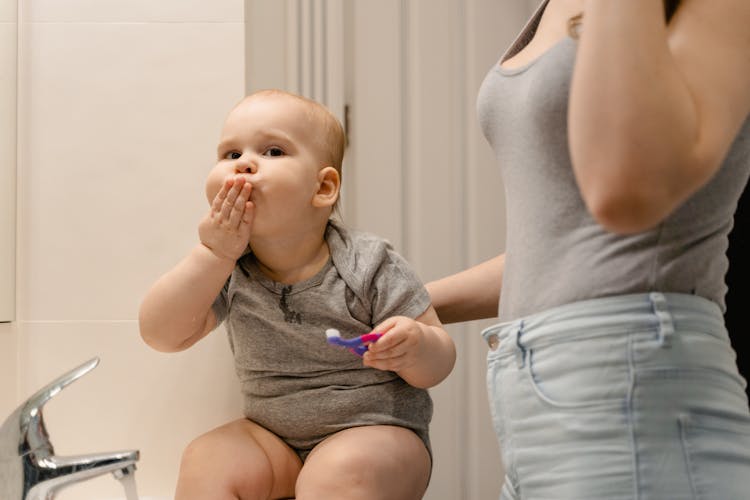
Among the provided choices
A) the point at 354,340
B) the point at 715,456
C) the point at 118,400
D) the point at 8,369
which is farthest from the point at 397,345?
the point at 8,369

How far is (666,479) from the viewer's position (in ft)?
1.96

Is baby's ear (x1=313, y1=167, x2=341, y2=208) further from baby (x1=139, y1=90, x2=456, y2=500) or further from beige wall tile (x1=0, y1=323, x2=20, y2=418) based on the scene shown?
beige wall tile (x1=0, y1=323, x2=20, y2=418)

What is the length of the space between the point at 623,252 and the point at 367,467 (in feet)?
1.50

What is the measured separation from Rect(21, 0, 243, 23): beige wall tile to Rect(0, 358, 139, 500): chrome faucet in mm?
573

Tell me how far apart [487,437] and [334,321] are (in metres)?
0.56

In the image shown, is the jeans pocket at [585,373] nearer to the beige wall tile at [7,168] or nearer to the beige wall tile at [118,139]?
the beige wall tile at [118,139]

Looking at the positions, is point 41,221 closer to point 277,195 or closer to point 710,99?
point 277,195

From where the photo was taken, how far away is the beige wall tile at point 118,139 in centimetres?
126

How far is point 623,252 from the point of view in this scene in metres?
0.63

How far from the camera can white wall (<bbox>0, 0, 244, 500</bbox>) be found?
125 cm

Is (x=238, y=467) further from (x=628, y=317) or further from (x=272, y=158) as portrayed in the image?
(x=628, y=317)

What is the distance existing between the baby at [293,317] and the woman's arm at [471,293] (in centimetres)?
4

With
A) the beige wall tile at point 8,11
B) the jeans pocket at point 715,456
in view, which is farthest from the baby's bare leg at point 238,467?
the beige wall tile at point 8,11

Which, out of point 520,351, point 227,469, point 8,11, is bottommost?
point 227,469
